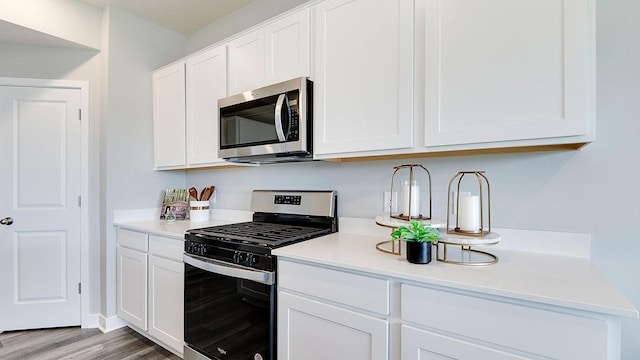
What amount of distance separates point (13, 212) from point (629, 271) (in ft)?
13.4

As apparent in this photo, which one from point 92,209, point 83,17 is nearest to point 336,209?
point 92,209

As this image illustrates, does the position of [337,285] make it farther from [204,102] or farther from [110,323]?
[110,323]

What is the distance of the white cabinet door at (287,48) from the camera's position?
1788mm

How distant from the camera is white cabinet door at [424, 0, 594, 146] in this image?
1.09m

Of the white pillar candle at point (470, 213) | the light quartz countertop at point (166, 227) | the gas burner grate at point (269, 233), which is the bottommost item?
the light quartz countertop at point (166, 227)

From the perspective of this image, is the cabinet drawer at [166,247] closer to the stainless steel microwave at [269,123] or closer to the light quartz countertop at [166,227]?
the light quartz countertop at [166,227]

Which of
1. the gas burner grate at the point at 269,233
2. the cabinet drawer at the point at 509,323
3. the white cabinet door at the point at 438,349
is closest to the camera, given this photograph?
the cabinet drawer at the point at 509,323

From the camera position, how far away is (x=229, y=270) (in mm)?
1640

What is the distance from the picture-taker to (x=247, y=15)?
2.60m

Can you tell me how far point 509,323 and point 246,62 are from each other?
202cm

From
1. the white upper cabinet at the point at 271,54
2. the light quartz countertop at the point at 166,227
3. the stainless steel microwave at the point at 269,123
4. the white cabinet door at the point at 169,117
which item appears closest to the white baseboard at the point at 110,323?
the light quartz countertop at the point at 166,227

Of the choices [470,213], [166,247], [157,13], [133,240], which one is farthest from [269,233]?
[157,13]

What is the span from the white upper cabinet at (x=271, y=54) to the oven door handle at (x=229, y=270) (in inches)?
44.7

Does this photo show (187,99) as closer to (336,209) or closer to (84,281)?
(336,209)
